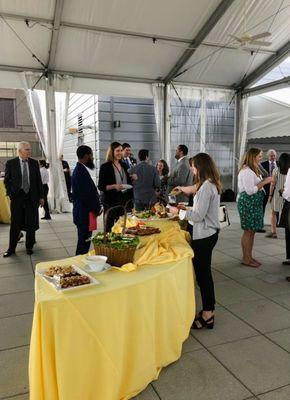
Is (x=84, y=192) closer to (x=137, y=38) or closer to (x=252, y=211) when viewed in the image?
(x=252, y=211)

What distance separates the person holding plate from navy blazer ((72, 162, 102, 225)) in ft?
1.17

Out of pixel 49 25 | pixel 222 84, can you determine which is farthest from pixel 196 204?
pixel 222 84

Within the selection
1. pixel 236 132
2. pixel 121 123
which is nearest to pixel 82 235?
pixel 121 123

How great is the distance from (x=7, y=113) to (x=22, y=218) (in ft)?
60.1

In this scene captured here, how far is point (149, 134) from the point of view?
8.79 metres

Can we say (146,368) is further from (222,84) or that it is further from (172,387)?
(222,84)

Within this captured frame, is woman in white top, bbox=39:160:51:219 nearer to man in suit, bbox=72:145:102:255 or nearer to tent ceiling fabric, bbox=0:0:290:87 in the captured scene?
tent ceiling fabric, bbox=0:0:290:87

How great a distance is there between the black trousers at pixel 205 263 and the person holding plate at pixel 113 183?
1.36 m

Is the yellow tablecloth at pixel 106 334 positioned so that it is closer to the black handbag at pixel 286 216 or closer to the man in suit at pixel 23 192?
the black handbag at pixel 286 216

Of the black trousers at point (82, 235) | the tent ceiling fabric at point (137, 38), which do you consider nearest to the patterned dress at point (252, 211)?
the black trousers at point (82, 235)

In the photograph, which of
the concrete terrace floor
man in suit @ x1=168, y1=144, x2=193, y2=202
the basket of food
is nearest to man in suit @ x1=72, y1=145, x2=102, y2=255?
the concrete terrace floor

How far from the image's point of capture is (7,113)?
2033 centimetres

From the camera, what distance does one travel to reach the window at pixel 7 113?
19.7 metres

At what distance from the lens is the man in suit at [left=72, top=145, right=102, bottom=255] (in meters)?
3.06
